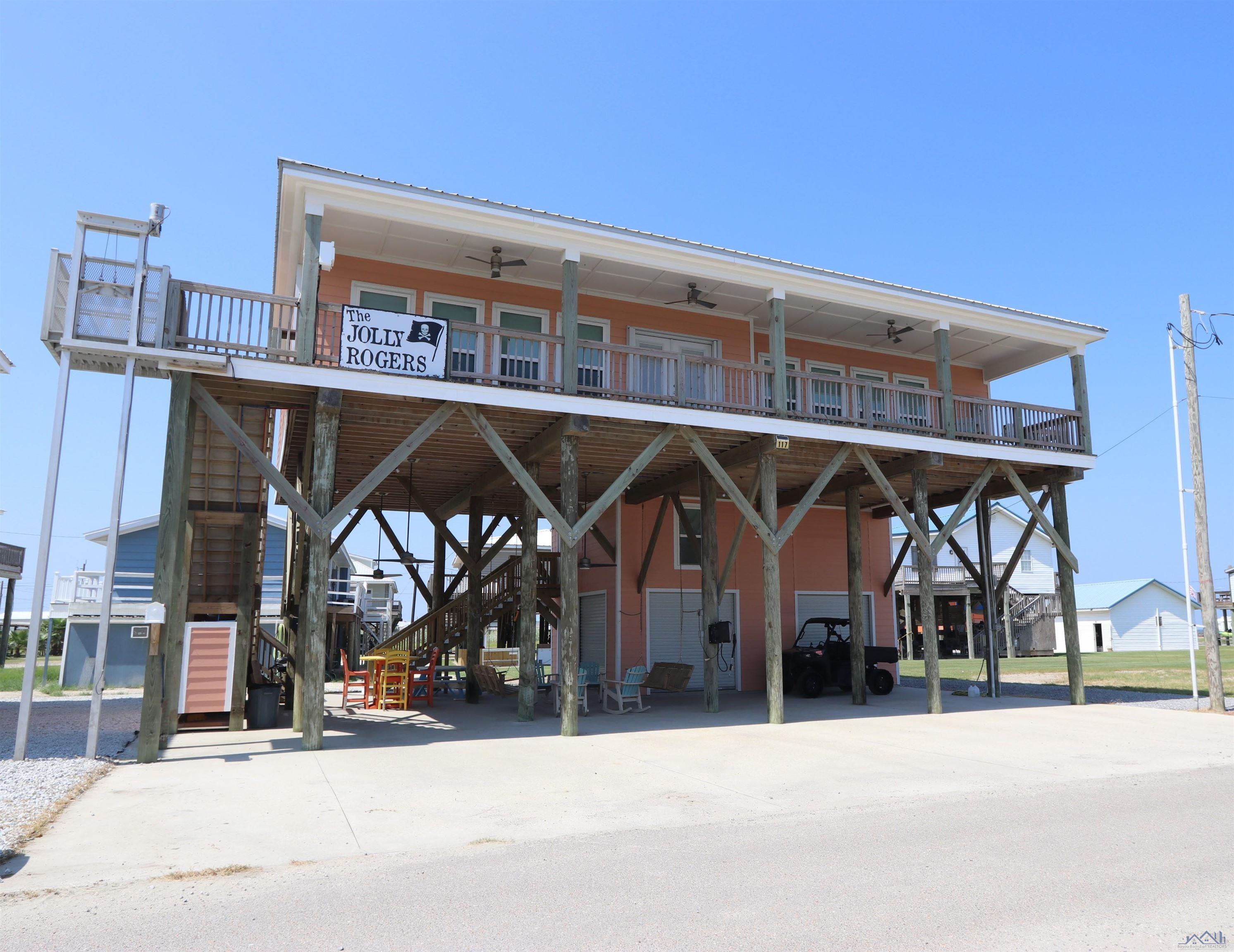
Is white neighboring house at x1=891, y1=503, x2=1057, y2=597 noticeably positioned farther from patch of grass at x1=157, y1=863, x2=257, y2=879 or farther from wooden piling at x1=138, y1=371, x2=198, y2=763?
patch of grass at x1=157, y1=863, x2=257, y2=879

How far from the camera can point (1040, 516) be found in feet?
53.6

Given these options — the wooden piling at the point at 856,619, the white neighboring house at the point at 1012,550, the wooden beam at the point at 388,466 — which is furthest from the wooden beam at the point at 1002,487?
the white neighboring house at the point at 1012,550

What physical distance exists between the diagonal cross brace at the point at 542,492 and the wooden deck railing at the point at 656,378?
649 millimetres

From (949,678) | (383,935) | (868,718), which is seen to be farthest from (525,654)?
(949,678)

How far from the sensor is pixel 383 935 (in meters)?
4.29

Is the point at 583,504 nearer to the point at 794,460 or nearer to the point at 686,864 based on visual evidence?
the point at 794,460

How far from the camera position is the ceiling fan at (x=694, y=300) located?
1503 cm

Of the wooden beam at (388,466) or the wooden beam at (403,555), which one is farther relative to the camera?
the wooden beam at (403,555)

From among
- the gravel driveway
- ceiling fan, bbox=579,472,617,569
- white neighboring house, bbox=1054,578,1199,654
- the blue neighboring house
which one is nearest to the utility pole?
ceiling fan, bbox=579,472,617,569

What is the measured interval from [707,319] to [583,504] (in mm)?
6107

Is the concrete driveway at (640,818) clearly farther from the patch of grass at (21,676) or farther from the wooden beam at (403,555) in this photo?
the patch of grass at (21,676)

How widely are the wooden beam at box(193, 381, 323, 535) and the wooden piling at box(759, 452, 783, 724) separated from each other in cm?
672

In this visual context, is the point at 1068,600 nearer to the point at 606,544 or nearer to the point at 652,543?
the point at 652,543

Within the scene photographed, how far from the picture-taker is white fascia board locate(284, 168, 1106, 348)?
11.7 m
